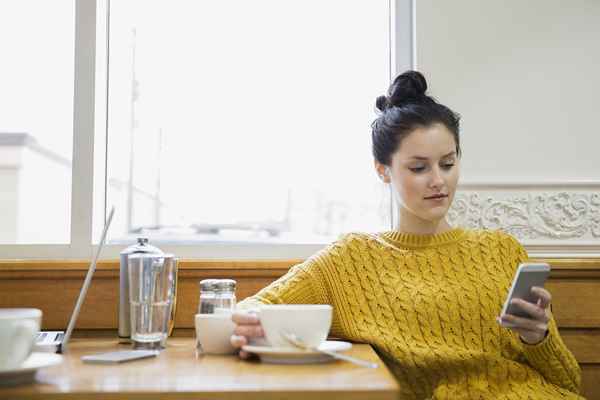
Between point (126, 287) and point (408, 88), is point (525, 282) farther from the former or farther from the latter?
point (126, 287)

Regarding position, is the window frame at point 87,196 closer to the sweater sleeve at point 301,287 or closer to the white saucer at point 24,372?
the sweater sleeve at point 301,287

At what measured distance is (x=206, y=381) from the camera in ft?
3.44

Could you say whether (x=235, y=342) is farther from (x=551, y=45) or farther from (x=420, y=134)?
(x=551, y=45)

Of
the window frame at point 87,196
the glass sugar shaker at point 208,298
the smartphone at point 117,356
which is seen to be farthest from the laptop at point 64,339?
the window frame at point 87,196

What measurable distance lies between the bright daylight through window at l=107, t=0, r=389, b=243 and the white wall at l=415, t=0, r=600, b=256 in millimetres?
320

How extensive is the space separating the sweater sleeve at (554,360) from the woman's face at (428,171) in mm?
364

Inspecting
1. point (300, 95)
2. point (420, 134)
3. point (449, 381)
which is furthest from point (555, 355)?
point (300, 95)

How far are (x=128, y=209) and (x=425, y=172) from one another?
1.07 m

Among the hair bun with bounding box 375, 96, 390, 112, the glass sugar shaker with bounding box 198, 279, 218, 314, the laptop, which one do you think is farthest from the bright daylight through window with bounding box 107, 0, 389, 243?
the laptop

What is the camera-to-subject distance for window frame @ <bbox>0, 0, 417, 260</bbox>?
81.7 inches

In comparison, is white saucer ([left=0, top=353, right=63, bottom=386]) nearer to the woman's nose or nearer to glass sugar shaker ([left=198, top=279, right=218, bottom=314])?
glass sugar shaker ([left=198, top=279, right=218, bottom=314])

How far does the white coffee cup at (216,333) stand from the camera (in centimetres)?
134

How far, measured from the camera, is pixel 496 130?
2.04 metres

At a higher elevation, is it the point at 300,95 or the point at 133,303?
the point at 300,95
